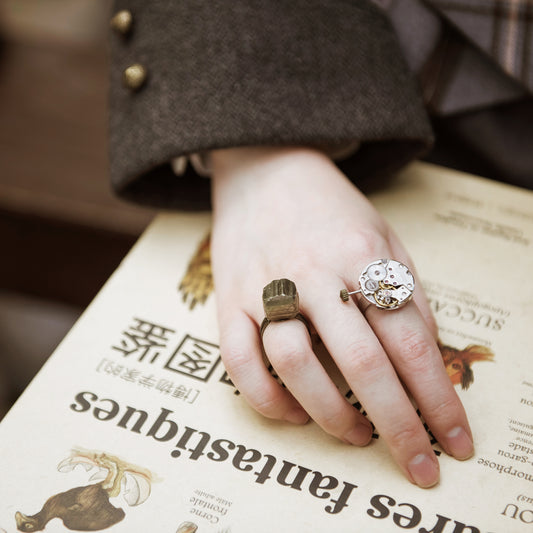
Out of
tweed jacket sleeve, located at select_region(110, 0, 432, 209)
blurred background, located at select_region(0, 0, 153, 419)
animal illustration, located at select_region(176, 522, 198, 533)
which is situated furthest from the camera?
blurred background, located at select_region(0, 0, 153, 419)

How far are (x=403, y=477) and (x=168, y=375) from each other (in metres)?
0.21

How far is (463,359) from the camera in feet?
1.75

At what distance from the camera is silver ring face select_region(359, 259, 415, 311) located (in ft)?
1.58

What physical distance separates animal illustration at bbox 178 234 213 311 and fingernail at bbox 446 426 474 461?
10.0 inches

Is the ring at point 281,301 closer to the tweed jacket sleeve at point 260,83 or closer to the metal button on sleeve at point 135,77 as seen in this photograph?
the tweed jacket sleeve at point 260,83

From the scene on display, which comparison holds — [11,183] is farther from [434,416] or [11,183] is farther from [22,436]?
[434,416]

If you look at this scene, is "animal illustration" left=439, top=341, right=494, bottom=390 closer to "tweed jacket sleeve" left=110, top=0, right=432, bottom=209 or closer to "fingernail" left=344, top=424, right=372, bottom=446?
"fingernail" left=344, top=424, right=372, bottom=446

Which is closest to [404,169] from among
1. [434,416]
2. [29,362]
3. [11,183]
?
[434,416]

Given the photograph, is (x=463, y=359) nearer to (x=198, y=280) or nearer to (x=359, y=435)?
(x=359, y=435)

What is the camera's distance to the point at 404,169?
70cm

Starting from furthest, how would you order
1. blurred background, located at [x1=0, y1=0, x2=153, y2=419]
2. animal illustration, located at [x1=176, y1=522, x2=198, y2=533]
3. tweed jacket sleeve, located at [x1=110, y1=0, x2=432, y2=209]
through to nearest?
blurred background, located at [x1=0, y1=0, x2=153, y2=419] < tweed jacket sleeve, located at [x1=110, y1=0, x2=432, y2=209] < animal illustration, located at [x1=176, y1=522, x2=198, y2=533]

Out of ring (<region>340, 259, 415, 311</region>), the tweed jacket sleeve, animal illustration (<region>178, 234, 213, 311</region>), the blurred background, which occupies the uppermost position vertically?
the tweed jacket sleeve

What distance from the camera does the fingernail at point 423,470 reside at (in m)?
0.45

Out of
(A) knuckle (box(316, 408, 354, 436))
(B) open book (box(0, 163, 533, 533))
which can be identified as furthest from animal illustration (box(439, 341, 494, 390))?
(A) knuckle (box(316, 408, 354, 436))
